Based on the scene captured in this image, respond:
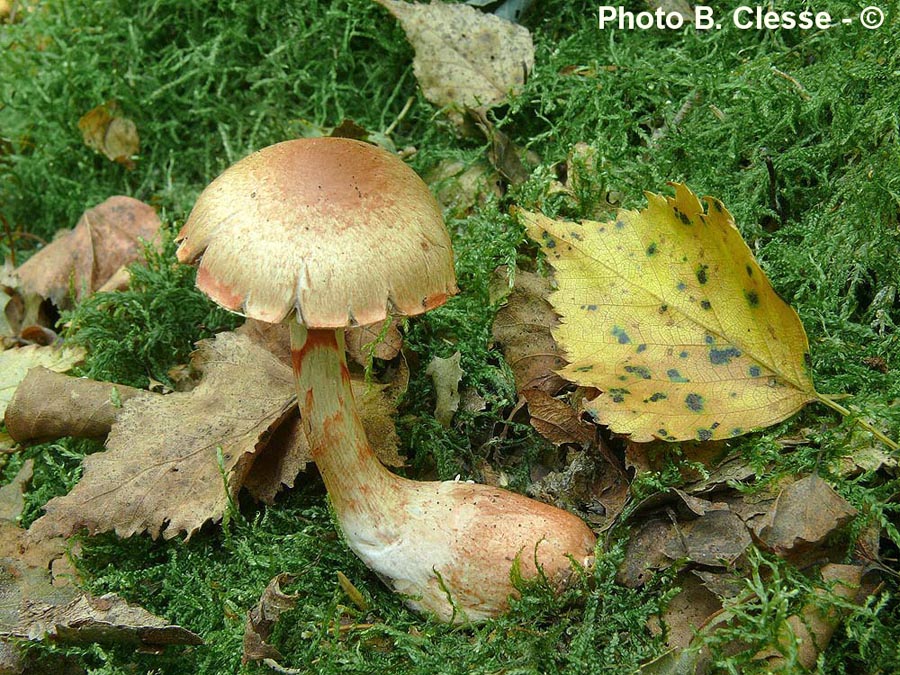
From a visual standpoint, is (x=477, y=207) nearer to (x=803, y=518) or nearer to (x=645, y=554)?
(x=645, y=554)

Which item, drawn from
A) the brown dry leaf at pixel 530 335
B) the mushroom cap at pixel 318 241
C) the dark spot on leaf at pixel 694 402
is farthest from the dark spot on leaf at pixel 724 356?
the mushroom cap at pixel 318 241

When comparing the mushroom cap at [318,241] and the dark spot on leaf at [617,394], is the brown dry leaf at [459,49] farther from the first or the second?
the dark spot on leaf at [617,394]

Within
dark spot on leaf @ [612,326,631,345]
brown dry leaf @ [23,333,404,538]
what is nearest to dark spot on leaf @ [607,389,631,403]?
dark spot on leaf @ [612,326,631,345]

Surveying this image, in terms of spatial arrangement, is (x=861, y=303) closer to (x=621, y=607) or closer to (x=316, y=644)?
(x=621, y=607)

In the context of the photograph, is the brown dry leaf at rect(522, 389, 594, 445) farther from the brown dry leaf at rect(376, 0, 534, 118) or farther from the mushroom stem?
the brown dry leaf at rect(376, 0, 534, 118)

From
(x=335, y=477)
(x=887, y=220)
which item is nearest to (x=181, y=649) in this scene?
(x=335, y=477)

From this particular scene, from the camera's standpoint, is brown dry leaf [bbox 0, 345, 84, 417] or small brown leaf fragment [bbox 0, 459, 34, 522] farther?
brown dry leaf [bbox 0, 345, 84, 417]

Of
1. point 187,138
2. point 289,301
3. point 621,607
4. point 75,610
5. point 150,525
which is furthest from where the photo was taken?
point 187,138

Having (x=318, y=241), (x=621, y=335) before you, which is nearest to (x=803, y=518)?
(x=621, y=335)
